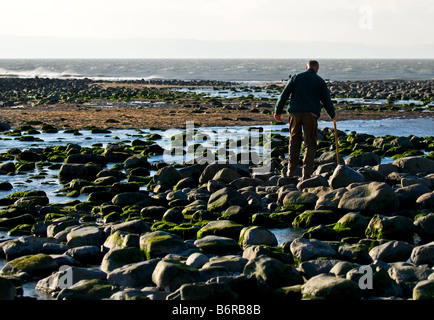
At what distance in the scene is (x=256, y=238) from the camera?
288 inches

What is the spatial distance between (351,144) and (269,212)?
837cm

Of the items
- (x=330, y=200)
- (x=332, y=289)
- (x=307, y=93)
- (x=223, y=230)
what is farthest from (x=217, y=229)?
(x=307, y=93)

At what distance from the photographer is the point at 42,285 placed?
5910 millimetres

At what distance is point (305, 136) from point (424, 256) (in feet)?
14.5

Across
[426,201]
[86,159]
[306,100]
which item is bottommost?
[86,159]

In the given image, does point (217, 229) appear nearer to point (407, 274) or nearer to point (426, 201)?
point (407, 274)

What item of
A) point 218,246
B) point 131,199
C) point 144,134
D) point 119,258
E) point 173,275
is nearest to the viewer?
point 173,275

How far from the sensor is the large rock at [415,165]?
469 inches

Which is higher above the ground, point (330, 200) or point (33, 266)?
point (330, 200)

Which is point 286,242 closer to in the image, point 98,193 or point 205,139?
point 98,193

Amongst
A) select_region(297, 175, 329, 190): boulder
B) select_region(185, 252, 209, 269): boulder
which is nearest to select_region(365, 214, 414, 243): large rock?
select_region(297, 175, 329, 190): boulder

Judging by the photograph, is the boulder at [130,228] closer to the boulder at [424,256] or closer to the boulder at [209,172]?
the boulder at [424,256]

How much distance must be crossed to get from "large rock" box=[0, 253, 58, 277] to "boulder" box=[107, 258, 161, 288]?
2.65 ft

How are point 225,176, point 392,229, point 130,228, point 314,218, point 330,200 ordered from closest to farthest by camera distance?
point 392,229, point 130,228, point 314,218, point 330,200, point 225,176
